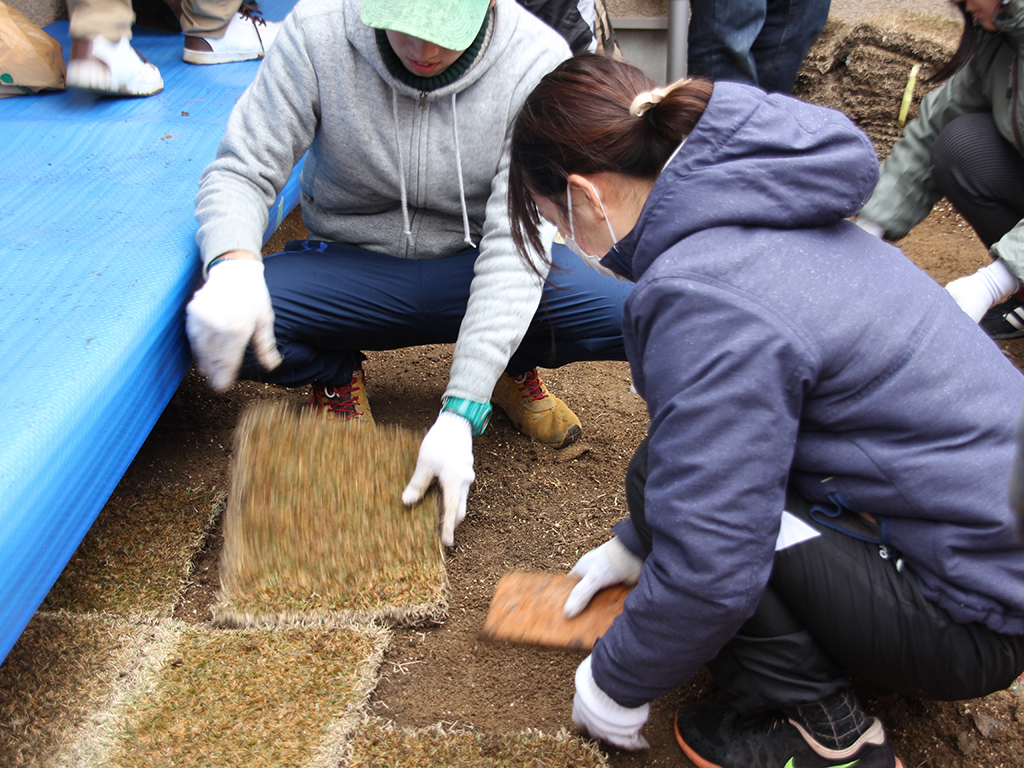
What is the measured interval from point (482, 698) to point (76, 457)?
83cm

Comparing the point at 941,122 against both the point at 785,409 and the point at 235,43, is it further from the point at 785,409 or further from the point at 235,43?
the point at 235,43

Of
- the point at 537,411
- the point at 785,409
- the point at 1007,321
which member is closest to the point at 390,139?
the point at 537,411

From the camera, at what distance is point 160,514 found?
1.84 metres

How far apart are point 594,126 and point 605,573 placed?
78 cm

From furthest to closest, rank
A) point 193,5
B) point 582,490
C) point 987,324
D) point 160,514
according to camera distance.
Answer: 1. point 193,5
2. point 987,324
3. point 582,490
4. point 160,514

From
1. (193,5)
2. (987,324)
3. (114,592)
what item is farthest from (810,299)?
(193,5)

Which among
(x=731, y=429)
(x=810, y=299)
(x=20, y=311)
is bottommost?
(x=20, y=311)

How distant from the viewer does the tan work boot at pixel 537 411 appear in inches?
83.1

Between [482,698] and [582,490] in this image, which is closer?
[482,698]

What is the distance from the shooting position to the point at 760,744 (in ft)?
4.20

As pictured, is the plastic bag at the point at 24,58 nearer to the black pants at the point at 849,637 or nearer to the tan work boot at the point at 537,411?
the tan work boot at the point at 537,411

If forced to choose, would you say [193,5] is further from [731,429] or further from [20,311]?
[731,429]

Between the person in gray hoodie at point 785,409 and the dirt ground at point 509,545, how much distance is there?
0.90 ft

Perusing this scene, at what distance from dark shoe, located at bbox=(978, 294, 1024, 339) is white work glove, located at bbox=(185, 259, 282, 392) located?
2.11 metres
